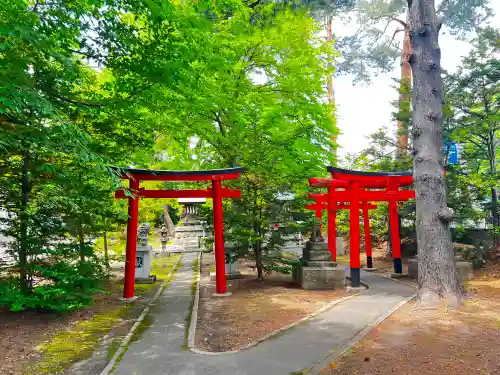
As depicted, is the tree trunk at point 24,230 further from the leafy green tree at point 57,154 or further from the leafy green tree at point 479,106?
the leafy green tree at point 479,106

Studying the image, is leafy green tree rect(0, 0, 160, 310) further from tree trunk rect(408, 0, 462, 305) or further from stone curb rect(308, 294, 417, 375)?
tree trunk rect(408, 0, 462, 305)

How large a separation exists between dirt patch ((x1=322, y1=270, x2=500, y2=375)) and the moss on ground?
4.18 metres

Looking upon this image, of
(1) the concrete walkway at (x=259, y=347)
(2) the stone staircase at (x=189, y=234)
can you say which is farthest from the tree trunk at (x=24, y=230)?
(2) the stone staircase at (x=189, y=234)

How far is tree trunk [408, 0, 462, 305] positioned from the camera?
25.9 ft

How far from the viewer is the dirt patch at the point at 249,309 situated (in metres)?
6.82

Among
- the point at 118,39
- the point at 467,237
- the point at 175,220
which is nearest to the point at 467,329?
the point at 118,39

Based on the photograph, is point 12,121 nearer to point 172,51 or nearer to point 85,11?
point 85,11

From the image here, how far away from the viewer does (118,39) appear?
6.52 m

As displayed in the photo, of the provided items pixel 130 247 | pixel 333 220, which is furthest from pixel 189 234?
pixel 130 247

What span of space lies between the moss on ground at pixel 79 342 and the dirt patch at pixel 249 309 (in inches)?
61.2

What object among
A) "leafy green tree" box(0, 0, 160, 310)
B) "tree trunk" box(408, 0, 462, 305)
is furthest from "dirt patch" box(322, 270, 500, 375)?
"leafy green tree" box(0, 0, 160, 310)

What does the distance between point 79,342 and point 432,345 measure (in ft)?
20.9

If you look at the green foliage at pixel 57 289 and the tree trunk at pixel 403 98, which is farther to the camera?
the tree trunk at pixel 403 98

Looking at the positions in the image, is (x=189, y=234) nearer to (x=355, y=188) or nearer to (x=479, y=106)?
(x=355, y=188)
